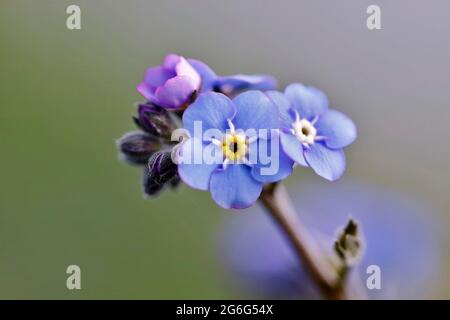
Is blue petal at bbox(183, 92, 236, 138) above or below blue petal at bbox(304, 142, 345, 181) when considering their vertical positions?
above

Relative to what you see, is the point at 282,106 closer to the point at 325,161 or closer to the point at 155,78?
the point at 325,161

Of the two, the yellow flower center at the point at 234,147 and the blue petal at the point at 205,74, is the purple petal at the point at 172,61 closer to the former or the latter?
the blue petal at the point at 205,74

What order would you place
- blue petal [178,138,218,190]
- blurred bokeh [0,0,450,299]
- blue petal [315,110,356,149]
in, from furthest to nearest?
blurred bokeh [0,0,450,299] → blue petal [315,110,356,149] → blue petal [178,138,218,190]

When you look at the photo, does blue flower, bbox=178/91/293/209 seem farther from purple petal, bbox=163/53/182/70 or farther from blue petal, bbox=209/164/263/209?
purple petal, bbox=163/53/182/70

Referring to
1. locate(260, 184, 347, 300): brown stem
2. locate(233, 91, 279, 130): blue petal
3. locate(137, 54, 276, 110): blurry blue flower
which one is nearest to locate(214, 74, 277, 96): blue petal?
locate(137, 54, 276, 110): blurry blue flower
